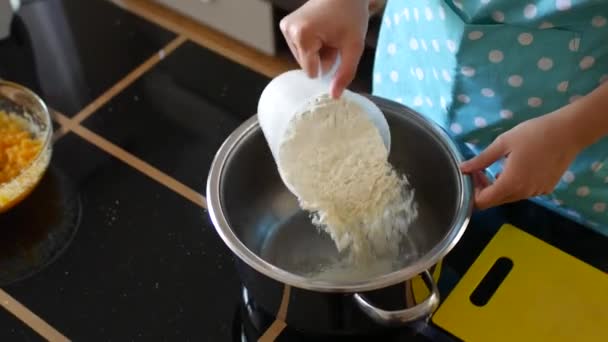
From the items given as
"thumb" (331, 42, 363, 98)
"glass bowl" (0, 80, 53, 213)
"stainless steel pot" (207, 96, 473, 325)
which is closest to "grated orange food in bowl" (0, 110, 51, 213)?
"glass bowl" (0, 80, 53, 213)

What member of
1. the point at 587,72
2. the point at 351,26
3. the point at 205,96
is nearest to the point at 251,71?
the point at 205,96

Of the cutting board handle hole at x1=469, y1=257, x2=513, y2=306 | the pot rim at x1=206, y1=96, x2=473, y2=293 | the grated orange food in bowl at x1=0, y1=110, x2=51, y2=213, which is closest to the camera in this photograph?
the pot rim at x1=206, y1=96, x2=473, y2=293

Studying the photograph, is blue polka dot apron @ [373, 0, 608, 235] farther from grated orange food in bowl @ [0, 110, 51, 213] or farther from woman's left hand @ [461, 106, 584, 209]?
grated orange food in bowl @ [0, 110, 51, 213]

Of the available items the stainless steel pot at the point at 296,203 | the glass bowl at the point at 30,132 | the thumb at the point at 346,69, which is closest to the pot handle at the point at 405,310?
the stainless steel pot at the point at 296,203

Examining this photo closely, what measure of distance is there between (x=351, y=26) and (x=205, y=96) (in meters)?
0.36

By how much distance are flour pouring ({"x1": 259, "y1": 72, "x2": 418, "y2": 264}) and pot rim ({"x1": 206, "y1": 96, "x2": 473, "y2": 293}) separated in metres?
0.06

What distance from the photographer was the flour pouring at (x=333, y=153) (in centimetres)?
52

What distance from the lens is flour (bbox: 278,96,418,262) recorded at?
20.6 inches

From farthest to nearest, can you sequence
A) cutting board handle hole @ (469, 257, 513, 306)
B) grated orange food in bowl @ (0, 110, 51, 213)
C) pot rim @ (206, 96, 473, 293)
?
grated orange food in bowl @ (0, 110, 51, 213), cutting board handle hole @ (469, 257, 513, 306), pot rim @ (206, 96, 473, 293)

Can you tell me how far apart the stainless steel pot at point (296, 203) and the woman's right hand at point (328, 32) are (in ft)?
0.21

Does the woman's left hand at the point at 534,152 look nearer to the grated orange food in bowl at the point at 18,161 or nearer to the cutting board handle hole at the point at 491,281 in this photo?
the cutting board handle hole at the point at 491,281

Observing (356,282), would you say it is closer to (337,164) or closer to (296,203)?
(337,164)

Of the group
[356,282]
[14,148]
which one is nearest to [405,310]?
[356,282]

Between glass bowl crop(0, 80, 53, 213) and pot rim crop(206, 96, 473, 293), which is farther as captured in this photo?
glass bowl crop(0, 80, 53, 213)
